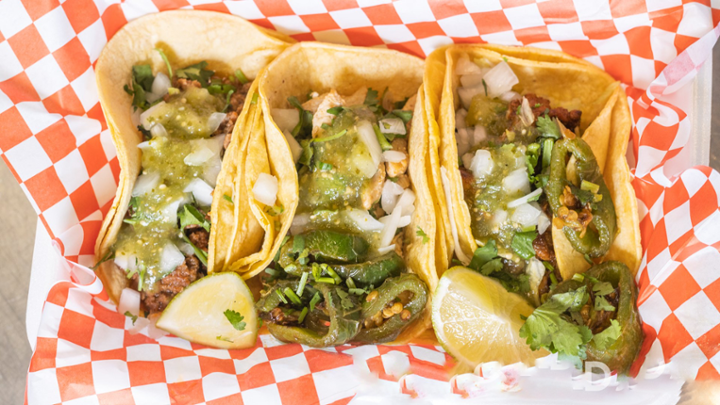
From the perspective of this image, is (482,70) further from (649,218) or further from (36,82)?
(36,82)

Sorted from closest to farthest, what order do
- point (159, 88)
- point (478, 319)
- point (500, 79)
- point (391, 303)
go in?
1. point (478, 319)
2. point (391, 303)
3. point (500, 79)
4. point (159, 88)

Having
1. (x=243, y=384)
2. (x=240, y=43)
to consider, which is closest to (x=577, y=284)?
(x=243, y=384)

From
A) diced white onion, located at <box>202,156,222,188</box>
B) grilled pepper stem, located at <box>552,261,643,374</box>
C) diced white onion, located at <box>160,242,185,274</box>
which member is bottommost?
grilled pepper stem, located at <box>552,261,643,374</box>

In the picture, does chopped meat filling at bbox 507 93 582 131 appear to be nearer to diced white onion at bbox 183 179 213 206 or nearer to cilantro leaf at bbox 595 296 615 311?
cilantro leaf at bbox 595 296 615 311

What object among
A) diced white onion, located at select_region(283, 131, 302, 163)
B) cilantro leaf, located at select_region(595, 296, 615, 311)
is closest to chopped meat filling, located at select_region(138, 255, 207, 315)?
diced white onion, located at select_region(283, 131, 302, 163)

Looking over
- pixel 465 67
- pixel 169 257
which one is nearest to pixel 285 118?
pixel 169 257

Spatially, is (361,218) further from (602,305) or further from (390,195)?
(602,305)
